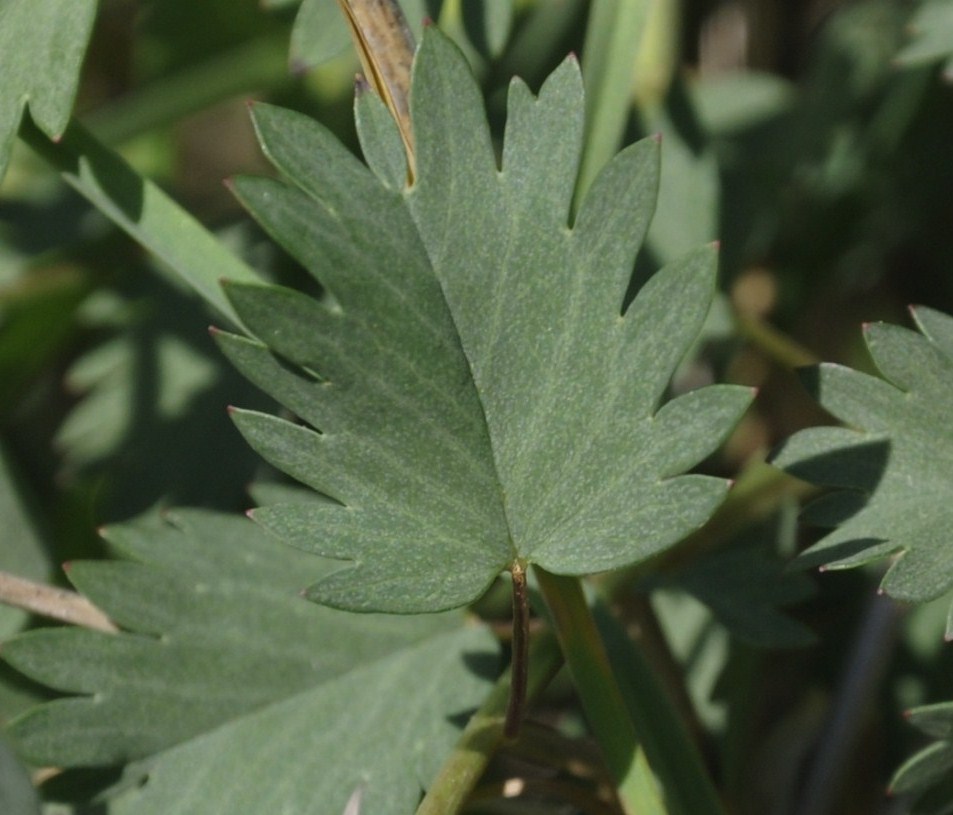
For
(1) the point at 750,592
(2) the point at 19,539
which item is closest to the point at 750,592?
(1) the point at 750,592

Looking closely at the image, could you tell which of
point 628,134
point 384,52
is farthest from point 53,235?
point 384,52

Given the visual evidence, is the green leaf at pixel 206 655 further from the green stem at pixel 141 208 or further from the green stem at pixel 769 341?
the green stem at pixel 769 341

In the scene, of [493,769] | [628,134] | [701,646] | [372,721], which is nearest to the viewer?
[372,721]

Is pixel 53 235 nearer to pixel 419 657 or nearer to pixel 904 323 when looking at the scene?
pixel 419 657

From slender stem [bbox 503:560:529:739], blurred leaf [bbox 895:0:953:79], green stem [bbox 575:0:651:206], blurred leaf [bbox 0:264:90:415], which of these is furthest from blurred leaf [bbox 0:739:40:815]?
blurred leaf [bbox 895:0:953:79]

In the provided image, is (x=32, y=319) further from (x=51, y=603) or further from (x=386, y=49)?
(x=386, y=49)

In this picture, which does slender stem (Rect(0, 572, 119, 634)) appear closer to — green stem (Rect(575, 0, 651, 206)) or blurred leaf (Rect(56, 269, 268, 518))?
blurred leaf (Rect(56, 269, 268, 518))

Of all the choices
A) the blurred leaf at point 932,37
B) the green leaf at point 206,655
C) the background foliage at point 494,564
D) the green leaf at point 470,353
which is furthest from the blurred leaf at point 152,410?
the blurred leaf at point 932,37
